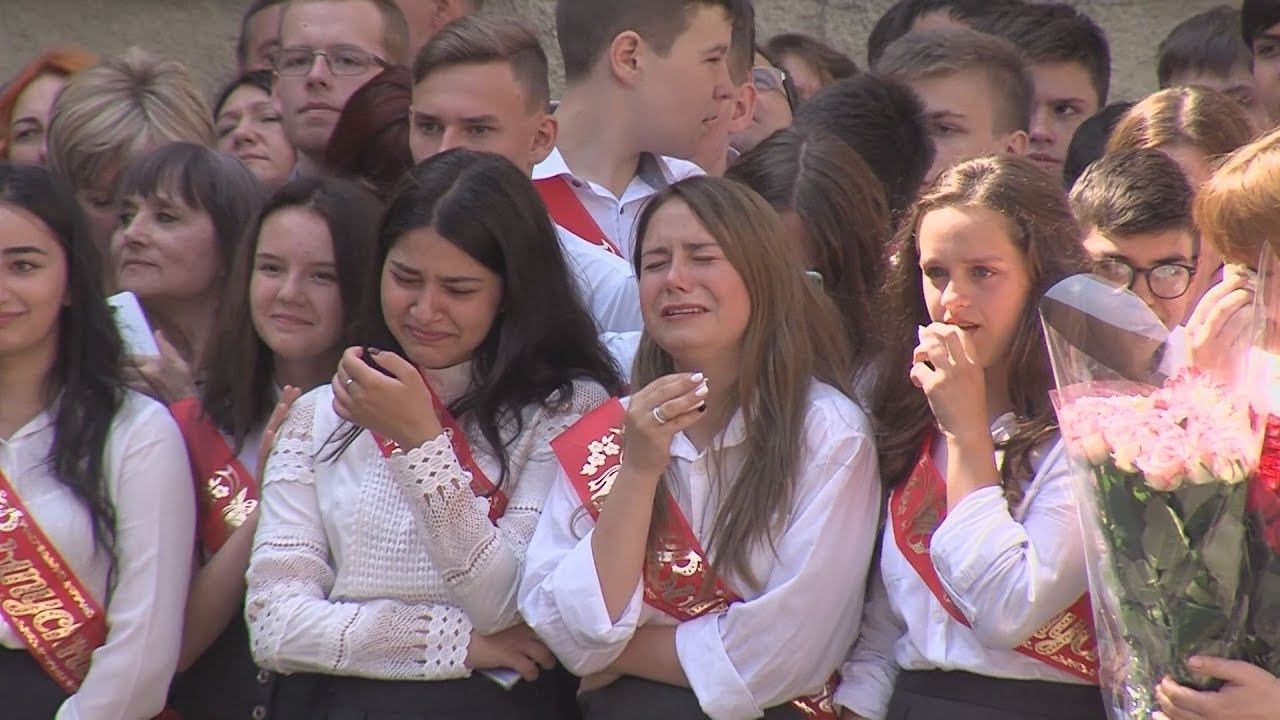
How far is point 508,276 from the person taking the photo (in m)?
3.31

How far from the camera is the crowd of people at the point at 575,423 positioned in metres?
2.83

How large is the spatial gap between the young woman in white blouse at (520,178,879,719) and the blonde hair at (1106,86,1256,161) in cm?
104

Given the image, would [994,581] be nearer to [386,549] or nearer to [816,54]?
[386,549]

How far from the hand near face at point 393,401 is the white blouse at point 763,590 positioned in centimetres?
28

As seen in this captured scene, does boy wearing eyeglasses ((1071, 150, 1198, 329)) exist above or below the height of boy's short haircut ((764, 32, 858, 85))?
above

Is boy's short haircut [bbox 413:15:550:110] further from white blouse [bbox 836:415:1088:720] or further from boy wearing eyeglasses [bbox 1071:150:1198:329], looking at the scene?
white blouse [bbox 836:415:1088:720]

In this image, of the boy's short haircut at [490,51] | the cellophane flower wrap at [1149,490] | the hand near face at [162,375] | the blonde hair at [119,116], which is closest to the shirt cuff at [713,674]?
the cellophane flower wrap at [1149,490]

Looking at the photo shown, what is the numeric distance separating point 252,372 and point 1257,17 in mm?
2593

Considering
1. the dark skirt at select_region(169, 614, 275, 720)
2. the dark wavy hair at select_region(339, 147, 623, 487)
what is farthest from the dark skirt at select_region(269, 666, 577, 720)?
the dark wavy hair at select_region(339, 147, 623, 487)

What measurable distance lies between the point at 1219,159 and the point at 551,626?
5.60ft

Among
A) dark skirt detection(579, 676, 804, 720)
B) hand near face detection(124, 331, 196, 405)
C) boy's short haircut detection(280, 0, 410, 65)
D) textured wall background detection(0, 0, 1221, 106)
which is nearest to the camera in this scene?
dark skirt detection(579, 676, 804, 720)

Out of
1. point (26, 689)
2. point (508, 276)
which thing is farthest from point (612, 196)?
point (26, 689)

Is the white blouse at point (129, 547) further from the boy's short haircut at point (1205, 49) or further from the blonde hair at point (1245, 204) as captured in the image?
the boy's short haircut at point (1205, 49)

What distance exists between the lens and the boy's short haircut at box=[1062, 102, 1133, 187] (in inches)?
169
